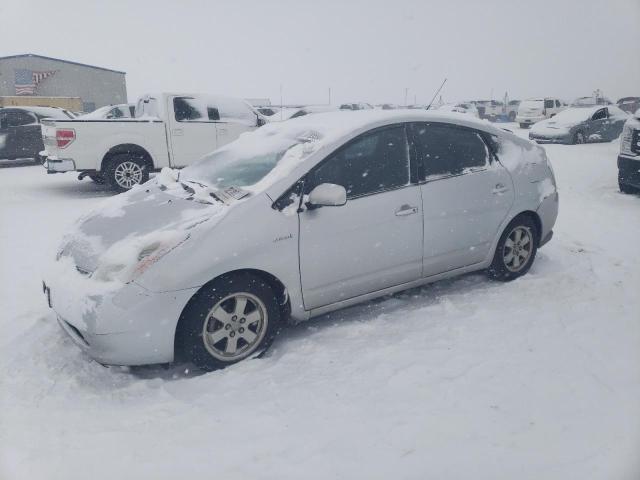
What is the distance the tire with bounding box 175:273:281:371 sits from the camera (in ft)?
10.1

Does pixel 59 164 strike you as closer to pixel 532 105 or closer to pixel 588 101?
pixel 532 105

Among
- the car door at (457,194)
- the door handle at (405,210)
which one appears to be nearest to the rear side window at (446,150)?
the car door at (457,194)

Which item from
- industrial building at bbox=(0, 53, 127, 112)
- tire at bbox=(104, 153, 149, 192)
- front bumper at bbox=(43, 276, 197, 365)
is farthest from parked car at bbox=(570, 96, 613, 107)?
front bumper at bbox=(43, 276, 197, 365)

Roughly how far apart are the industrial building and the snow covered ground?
34.2 m

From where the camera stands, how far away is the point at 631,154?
7.79 metres

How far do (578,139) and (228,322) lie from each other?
17.4 metres

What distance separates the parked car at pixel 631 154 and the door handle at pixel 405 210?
573 centimetres

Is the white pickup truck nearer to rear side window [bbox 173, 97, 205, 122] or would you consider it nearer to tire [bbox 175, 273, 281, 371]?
rear side window [bbox 173, 97, 205, 122]

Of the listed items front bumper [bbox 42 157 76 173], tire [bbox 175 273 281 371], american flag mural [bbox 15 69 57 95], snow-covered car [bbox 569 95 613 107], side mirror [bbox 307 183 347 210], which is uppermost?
american flag mural [bbox 15 69 57 95]

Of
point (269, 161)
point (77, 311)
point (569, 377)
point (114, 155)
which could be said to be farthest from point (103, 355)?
point (114, 155)

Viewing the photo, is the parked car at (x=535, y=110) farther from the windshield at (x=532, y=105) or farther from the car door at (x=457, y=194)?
the car door at (x=457, y=194)

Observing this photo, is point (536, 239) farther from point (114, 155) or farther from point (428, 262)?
point (114, 155)

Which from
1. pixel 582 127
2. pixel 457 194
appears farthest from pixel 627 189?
pixel 582 127

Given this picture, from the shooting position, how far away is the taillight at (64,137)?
28.7ft
